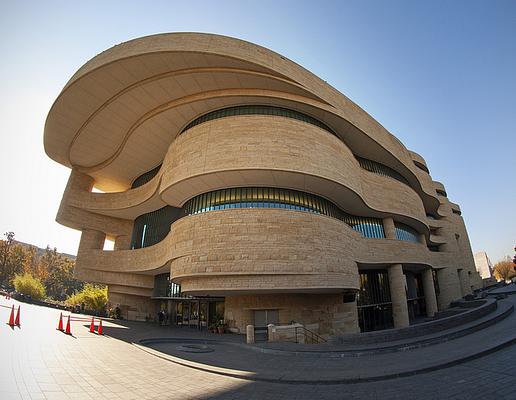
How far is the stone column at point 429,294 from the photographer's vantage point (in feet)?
97.7

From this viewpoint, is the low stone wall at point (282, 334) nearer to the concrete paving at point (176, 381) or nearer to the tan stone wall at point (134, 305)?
the concrete paving at point (176, 381)

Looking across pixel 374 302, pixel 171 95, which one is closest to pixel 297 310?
pixel 374 302

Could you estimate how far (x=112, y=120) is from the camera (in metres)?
21.8

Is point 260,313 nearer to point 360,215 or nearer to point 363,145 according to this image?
point 360,215

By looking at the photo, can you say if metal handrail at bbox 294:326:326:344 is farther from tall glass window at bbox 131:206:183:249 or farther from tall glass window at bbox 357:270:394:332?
tall glass window at bbox 131:206:183:249

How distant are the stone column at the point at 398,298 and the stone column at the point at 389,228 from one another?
8.81 feet

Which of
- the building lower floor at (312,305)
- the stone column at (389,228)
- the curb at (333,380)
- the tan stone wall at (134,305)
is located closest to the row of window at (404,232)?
the stone column at (389,228)

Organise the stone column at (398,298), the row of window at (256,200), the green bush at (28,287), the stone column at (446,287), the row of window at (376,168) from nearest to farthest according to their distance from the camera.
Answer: the row of window at (256,200) < the stone column at (398,298) < the row of window at (376,168) < the stone column at (446,287) < the green bush at (28,287)

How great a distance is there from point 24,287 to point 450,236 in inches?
2356

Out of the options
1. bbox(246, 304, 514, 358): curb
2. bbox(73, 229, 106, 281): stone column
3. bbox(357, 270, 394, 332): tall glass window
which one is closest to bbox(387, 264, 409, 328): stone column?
bbox(357, 270, 394, 332): tall glass window

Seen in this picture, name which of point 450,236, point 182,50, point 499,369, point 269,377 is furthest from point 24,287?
point 450,236

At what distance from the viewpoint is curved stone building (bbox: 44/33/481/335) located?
627 inches

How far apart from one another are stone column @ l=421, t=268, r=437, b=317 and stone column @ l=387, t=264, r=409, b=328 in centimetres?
928

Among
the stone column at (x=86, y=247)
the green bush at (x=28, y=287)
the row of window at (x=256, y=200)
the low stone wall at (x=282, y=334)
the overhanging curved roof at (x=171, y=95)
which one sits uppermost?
the overhanging curved roof at (x=171, y=95)
